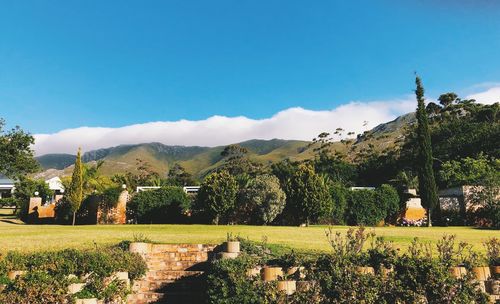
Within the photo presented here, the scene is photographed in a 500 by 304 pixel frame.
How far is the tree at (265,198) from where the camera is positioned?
94.1ft

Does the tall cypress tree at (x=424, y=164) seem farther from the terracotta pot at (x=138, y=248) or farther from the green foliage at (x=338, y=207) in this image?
the terracotta pot at (x=138, y=248)

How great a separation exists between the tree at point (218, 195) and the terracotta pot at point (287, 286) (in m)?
20.8

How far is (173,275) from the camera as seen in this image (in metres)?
10.9

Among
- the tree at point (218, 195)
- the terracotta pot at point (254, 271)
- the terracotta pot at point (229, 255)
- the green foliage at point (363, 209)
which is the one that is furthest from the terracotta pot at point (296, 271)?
the green foliage at point (363, 209)

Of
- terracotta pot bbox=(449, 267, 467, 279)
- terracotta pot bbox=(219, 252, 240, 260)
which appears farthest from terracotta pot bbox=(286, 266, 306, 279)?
terracotta pot bbox=(449, 267, 467, 279)

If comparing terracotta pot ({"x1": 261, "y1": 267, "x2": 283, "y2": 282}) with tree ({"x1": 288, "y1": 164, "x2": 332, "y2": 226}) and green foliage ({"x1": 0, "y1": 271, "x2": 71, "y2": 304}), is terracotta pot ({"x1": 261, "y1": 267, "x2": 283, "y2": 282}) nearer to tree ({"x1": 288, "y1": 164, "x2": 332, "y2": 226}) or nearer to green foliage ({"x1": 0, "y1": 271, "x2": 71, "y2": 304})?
green foliage ({"x1": 0, "y1": 271, "x2": 71, "y2": 304})

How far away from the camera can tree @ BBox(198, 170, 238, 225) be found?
95.1ft

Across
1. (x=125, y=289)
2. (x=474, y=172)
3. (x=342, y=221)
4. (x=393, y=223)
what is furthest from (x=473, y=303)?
(x=474, y=172)

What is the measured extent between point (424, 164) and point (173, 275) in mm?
28746

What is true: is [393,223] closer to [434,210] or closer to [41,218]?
[434,210]

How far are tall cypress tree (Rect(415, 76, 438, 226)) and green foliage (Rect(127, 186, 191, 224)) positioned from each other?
18.9 meters

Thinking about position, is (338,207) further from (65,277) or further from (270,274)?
(65,277)

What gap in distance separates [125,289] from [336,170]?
64.0m

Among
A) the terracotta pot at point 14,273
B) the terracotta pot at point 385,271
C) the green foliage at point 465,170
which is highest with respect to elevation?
the green foliage at point 465,170
